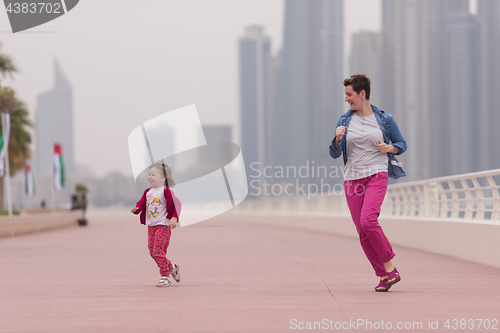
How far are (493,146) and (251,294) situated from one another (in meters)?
113

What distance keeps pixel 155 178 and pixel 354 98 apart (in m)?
2.35

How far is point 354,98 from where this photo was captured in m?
6.89

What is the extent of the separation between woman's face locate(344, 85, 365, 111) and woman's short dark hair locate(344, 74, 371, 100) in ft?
0.10

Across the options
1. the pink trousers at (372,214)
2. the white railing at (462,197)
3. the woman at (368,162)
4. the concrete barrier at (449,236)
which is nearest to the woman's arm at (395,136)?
the woman at (368,162)

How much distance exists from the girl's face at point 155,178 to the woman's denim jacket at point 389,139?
1.97 metres

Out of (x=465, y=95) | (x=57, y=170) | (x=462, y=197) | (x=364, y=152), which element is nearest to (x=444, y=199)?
(x=462, y=197)

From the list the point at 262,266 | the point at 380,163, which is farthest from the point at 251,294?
the point at 262,266

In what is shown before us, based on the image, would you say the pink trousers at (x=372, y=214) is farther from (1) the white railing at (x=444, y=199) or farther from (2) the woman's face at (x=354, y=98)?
(1) the white railing at (x=444, y=199)

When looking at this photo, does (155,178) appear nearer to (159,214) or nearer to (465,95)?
(159,214)

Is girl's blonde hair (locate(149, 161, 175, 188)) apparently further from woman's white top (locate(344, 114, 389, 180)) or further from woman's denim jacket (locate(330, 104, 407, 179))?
woman's white top (locate(344, 114, 389, 180))

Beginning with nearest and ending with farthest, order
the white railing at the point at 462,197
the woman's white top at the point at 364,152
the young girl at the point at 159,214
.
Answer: the woman's white top at the point at 364,152
the young girl at the point at 159,214
the white railing at the point at 462,197

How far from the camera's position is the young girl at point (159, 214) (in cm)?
758

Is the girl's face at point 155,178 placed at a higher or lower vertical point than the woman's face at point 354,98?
lower

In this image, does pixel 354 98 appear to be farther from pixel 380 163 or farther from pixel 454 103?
pixel 454 103
